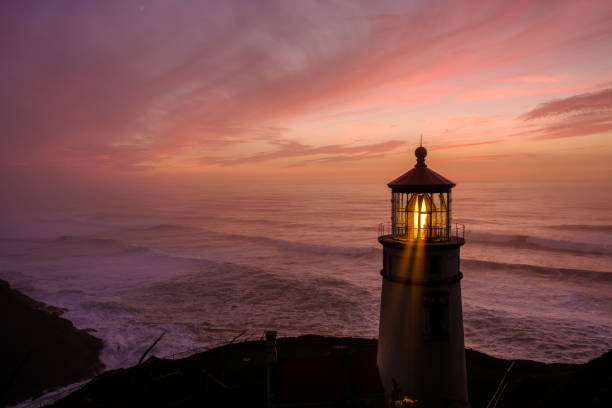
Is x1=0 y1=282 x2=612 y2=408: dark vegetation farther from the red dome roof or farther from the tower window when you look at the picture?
the red dome roof

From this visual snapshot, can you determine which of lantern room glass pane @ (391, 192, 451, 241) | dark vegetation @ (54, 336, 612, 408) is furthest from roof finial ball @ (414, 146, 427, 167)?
dark vegetation @ (54, 336, 612, 408)

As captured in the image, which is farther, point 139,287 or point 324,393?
point 139,287

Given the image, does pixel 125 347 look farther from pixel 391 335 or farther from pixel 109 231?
pixel 109 231

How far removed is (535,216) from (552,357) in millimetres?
52932

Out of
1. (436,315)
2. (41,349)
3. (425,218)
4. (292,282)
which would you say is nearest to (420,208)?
(425,218)

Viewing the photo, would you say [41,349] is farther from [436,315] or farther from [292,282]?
[436,315]

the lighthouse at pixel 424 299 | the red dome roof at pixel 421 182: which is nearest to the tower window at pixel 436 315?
the lighthouse at pixel 424 299

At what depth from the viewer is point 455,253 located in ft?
29.6

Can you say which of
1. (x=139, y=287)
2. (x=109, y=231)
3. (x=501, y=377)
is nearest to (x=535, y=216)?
(x=501, y=377)

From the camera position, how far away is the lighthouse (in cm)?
874

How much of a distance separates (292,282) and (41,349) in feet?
54.4

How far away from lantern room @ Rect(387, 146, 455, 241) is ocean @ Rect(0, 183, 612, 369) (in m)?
5.09

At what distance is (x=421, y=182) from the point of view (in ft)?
29.1

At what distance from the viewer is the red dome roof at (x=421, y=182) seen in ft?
29.0
